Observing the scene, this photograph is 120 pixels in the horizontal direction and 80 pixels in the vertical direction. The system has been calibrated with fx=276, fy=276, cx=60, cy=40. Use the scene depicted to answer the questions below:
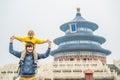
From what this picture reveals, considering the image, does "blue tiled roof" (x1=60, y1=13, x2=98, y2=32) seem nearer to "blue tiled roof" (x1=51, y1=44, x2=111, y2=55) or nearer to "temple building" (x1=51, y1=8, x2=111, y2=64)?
"temple building" (x1=51, y1=8, x2=111, y2=64)

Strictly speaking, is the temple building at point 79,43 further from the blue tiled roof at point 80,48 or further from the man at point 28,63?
the man at point 28,63

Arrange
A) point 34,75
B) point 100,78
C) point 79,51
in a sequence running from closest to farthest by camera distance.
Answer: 1. point 34,75
2. point 100,78
3. point 79,51

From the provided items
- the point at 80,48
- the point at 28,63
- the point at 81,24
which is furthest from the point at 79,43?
the point at 28,63

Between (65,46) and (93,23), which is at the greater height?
(93,23)

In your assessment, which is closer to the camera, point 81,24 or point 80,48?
point 80,48

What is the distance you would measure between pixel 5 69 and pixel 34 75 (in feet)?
59.4

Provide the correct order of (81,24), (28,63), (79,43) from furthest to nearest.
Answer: (81,24) < (79,43) < (28,63)

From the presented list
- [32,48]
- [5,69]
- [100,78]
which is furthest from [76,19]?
[32,48]

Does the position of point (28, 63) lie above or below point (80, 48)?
below

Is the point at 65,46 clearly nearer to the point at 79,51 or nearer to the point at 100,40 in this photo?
the point at 79,51

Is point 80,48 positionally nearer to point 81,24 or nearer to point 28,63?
point 81,24

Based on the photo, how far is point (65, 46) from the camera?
4397cm

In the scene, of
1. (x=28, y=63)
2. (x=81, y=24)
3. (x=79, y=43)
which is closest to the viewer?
(x=28, y=63)

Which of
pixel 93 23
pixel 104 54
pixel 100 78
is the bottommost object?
pixel 100 78
